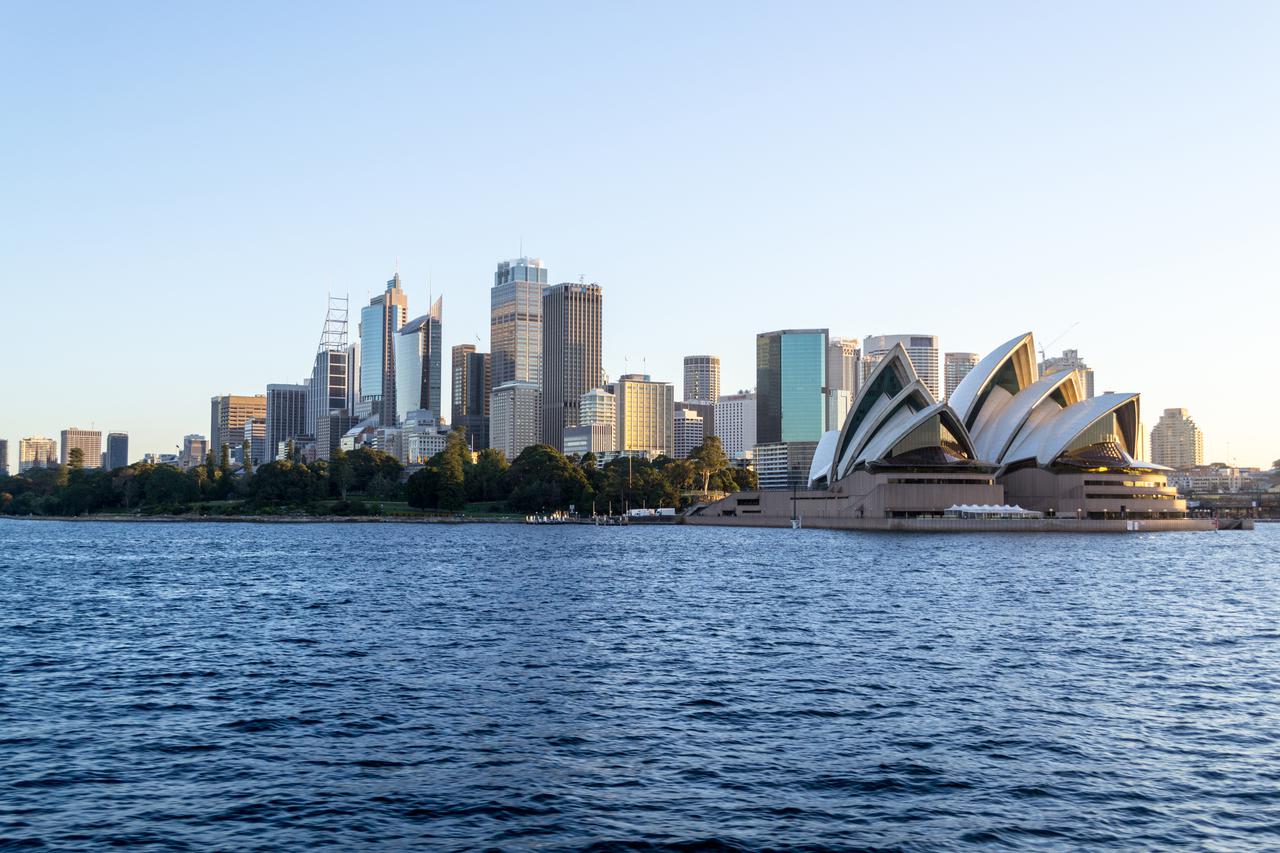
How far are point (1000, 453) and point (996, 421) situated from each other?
433 centimetres

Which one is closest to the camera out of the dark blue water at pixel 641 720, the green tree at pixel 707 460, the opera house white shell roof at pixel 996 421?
the dark blue water at pixel 641 720

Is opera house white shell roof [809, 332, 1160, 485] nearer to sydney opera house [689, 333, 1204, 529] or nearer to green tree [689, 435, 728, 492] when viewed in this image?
sydney opera house [689, 333, 1204, 529]

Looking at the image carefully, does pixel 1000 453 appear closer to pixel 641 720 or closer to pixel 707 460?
pixel 707 460

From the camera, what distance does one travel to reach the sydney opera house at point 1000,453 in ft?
423

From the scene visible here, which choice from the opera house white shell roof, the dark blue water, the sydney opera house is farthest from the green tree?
the dark blue water

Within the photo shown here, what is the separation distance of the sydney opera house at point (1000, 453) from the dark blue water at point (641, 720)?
7524cm

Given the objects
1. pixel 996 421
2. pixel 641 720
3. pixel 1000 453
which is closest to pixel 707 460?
pixel 996 421

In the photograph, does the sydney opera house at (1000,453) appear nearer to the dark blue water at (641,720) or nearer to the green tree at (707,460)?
the green tree at (707,460)

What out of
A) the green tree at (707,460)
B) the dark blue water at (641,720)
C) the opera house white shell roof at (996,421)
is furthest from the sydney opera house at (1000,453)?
the dark blue water at (641,720)

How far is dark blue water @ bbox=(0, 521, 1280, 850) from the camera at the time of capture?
17516 millimetres

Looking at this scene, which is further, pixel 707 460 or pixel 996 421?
pixel 707 460

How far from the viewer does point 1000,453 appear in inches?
5320

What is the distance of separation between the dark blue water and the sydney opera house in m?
75.2

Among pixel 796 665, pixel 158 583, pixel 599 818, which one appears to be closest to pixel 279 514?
pixel 158 583
